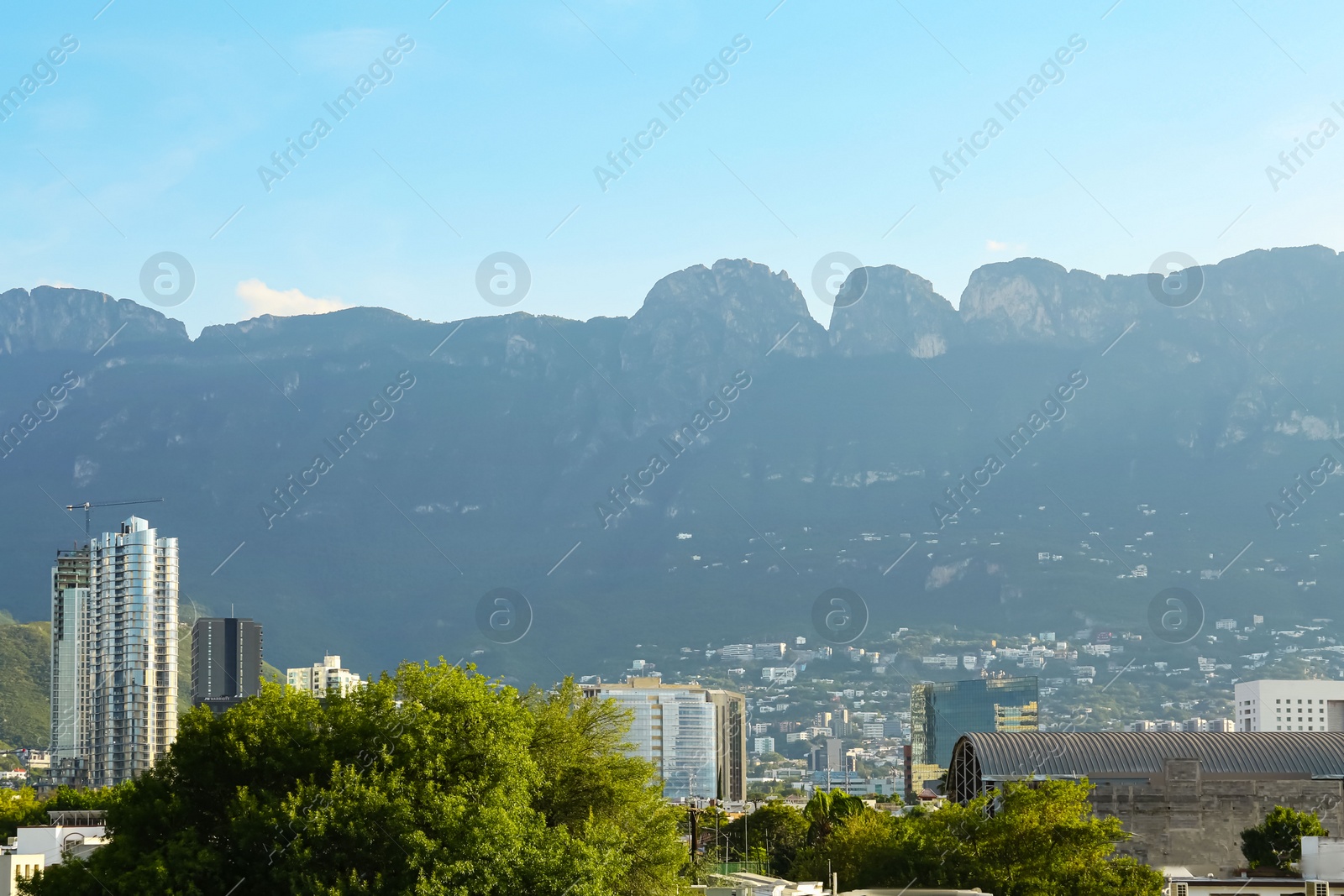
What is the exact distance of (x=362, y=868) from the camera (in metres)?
30.3

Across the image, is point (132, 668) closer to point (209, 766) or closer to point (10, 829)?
point (10, 829)

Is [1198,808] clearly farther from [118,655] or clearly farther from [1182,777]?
[118,655]

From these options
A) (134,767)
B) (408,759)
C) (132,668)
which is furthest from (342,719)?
(132,668)

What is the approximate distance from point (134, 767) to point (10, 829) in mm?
96847

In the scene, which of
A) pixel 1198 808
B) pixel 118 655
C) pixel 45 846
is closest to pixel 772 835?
pixel 1198 808

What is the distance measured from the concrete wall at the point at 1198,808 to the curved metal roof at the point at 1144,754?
2.02 meters

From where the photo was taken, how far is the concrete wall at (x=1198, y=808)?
208 ft

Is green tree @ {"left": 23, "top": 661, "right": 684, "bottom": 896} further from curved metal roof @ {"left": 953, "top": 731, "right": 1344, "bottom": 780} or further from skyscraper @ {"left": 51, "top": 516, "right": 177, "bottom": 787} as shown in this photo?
skyscraper @ {"left": 51, "top": 516, "right": 177, "bottom": 787}

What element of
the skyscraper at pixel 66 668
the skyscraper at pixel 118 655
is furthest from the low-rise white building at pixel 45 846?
the skyscraper at pixel 66 668

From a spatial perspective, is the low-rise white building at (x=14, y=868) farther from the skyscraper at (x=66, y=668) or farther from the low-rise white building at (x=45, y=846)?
the skyscraper at (x=66, y=668)

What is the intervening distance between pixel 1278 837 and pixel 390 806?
43.0 m

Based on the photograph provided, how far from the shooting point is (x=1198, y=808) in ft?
211

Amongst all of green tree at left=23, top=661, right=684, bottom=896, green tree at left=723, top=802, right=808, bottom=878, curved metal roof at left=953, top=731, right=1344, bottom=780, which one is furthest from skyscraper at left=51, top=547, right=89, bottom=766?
green tree at left=23, top=661, right=684, bottom=896

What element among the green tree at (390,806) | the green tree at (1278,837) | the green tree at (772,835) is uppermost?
the green tree at (390,806)
